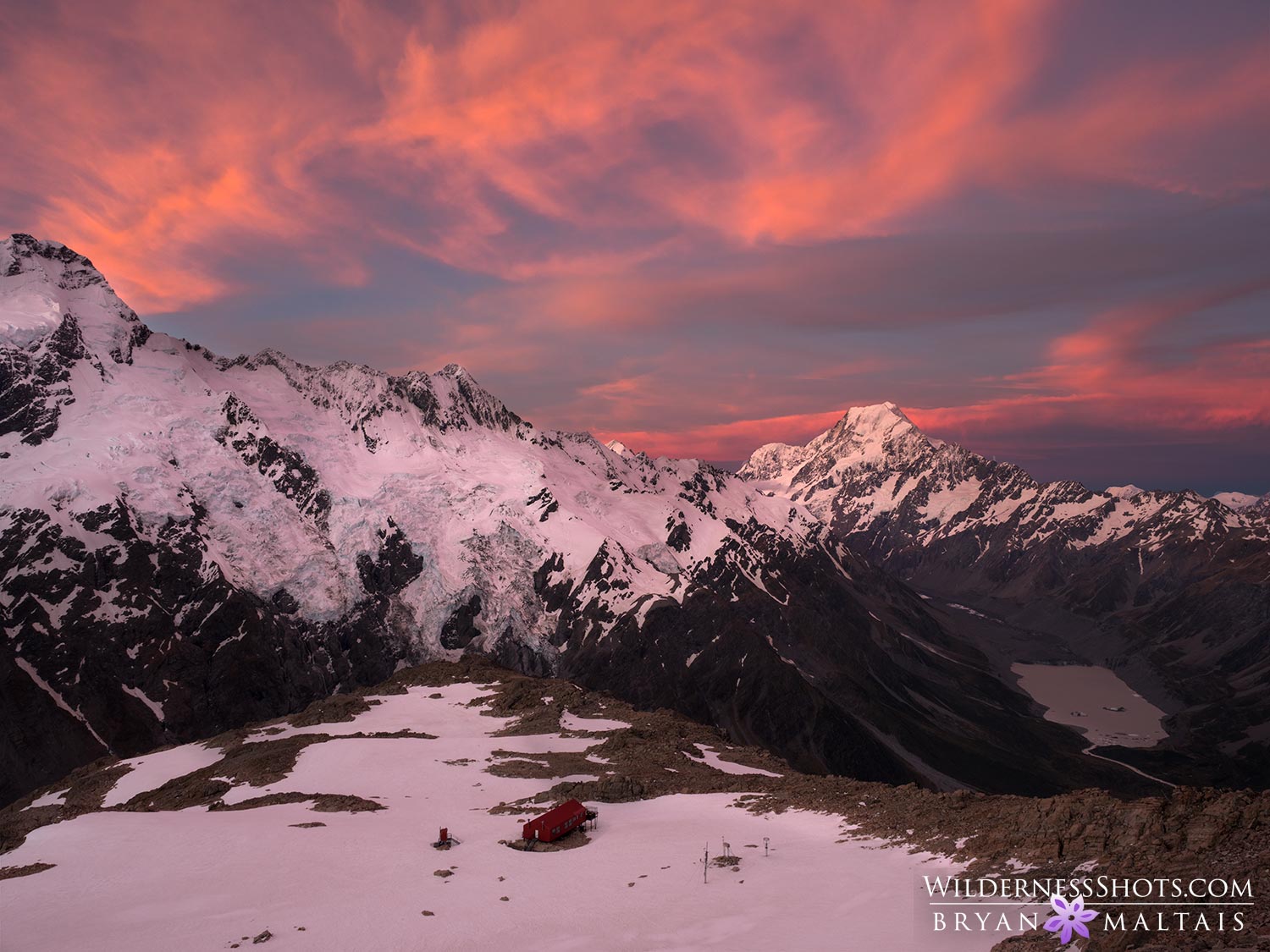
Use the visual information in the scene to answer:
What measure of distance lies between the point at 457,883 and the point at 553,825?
966 cm

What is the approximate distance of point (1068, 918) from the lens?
89.8ft

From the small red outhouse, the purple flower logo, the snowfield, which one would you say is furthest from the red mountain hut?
the purple flower logo

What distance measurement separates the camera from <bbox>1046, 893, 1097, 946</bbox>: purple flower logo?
26.4m

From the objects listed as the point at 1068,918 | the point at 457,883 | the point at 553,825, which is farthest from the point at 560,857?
the point at 1068,918

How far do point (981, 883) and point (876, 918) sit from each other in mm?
5167

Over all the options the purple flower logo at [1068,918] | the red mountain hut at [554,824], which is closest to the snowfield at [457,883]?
the red mountain hut at [554,824]

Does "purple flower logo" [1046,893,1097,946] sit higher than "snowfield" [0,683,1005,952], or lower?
higher

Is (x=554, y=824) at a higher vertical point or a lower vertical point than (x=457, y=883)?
higher

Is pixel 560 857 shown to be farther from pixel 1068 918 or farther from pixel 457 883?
pixel 1068 918

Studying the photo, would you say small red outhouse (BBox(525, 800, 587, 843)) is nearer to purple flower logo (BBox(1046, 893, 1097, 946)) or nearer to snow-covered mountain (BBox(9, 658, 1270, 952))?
snow-covered mountain (BBox(9, 658, 1270, 952))

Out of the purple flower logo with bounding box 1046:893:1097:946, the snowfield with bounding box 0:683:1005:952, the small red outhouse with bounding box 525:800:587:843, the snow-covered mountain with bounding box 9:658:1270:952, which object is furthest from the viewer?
the small red outhouse with bounding box 525:800:587:843

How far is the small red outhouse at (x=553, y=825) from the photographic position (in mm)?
52562

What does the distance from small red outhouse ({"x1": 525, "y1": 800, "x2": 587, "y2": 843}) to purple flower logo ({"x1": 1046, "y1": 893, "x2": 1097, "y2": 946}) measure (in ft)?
107

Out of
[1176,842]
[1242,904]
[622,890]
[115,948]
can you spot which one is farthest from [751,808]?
[115,948]
